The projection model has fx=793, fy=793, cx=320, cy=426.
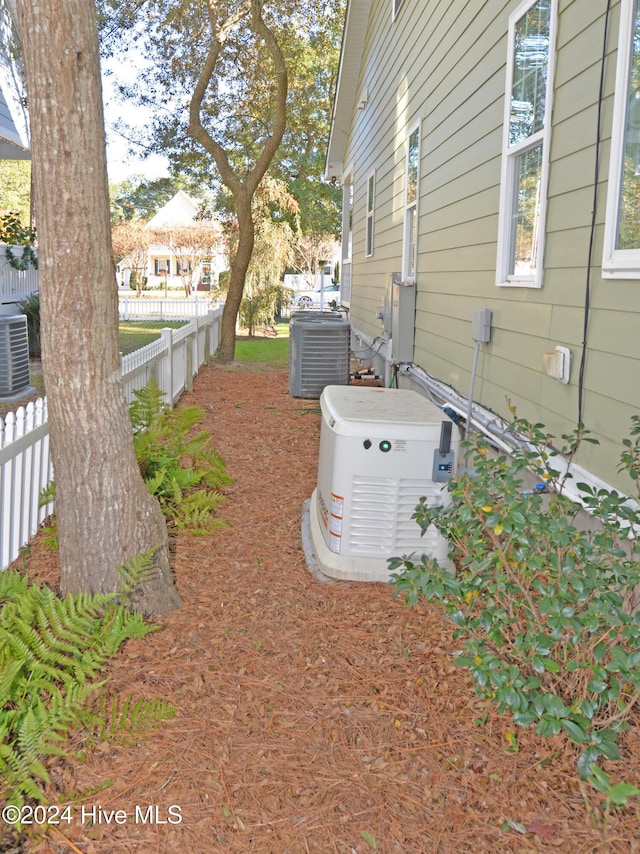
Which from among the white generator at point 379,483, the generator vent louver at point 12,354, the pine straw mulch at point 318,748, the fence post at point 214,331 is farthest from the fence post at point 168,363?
the fence post at point 214,331

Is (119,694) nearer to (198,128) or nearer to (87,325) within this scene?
(87,325)

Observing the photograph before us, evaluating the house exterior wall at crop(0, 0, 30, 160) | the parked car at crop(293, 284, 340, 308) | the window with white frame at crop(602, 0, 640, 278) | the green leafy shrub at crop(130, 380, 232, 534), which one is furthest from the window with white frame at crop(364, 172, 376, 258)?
the parked car at crop(293, 284, 340, 308)

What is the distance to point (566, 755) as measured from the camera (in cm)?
275

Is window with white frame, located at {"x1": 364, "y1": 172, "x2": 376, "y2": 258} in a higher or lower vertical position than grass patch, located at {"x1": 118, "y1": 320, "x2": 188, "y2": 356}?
higher

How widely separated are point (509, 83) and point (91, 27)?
9.24 ft

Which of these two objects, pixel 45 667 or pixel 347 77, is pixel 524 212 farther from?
pixel 347 77

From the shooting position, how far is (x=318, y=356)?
1043 centimetres

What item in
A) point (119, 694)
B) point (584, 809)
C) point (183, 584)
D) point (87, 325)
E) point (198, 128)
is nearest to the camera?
point (584, 809)

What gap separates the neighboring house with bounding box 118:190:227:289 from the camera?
4203cm

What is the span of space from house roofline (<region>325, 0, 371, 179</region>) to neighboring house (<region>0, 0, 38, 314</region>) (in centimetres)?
567

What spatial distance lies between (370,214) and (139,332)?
1093 centimetres

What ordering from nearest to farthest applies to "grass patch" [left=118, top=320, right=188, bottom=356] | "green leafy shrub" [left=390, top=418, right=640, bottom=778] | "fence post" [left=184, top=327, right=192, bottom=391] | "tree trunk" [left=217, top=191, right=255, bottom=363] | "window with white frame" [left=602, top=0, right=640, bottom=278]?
1. "green leafy shrub" [left=390, top=418, right=640, bottom=778]
2. "window with white frame" [left=602, top=0, right=640, bottom=278]
3. "fence post" [left=184, top=327, right=192, bottom=391]
4. "tree trunk" [left=217, top=191, right=255, bottom=363]
5. "grass patch" [left=118, top=320, right=188, bottom=356]

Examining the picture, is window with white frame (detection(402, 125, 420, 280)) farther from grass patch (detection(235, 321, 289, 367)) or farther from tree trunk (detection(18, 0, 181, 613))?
grass patch (detection(235, 321, 289, 367))

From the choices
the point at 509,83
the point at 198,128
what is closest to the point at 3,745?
the point at 509,83
